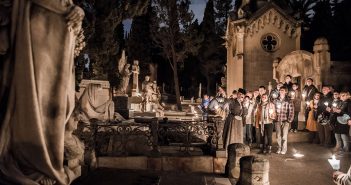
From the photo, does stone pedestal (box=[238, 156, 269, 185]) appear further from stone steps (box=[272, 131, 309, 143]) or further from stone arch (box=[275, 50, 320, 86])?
stone arch (box=[275, 50, 320, 86])

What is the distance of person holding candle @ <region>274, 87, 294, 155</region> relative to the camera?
12.5 metres

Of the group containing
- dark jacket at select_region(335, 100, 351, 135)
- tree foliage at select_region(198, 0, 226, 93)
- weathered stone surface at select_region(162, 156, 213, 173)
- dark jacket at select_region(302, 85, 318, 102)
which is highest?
tree foliage at select_region(198, 0, 226, 93)

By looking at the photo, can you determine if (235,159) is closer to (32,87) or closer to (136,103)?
(32,87)

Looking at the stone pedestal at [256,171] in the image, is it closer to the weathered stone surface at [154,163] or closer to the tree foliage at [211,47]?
the weathered stone surface at [154,163]

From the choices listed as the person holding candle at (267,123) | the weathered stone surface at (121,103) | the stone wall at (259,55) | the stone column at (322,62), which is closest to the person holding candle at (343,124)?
the person holding candle at (267,123)

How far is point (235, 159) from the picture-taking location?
9.11 meters

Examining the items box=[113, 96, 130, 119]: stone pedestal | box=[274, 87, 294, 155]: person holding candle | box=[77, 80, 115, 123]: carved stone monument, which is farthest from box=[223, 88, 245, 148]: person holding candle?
box=[113, 96, 130, 119]: stone pedestal

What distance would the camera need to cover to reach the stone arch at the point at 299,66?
21.8 m

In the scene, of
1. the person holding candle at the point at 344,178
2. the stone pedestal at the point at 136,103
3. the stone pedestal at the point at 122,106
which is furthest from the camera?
the stone pedestal at the point at 136,103

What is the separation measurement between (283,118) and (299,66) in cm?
1128

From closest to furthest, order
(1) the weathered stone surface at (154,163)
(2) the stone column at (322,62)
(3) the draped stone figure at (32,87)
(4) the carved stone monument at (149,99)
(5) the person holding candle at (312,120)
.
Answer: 1. (3) the draped stone figure at (32,87)
2. (1) the weathered stone surface at (154,163)
3. (5) the person holding candle at (312,120)
4. (2) the stone column at (322,62)
5. (4) the carved stone monument at (149,99)

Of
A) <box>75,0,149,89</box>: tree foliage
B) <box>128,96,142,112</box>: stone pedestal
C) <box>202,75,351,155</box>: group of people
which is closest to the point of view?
<box>202,75,351,155</box>: group of people

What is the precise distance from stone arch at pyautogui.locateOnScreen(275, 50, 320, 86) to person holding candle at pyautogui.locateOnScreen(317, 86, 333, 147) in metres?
7.17

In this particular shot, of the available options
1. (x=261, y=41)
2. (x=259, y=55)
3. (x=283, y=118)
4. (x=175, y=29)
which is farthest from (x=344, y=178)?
(x=175, y=29)
